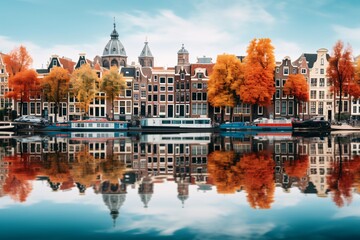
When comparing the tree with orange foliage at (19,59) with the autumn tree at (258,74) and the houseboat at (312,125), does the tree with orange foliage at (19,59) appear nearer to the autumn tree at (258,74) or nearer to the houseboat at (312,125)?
the autumn tree at (258,74)

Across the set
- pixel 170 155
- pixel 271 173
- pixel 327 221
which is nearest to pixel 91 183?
pixel 271 173

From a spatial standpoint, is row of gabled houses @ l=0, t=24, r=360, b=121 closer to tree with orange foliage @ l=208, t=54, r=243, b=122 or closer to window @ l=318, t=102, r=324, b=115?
window @ l=318, t=102, r=324, b=115

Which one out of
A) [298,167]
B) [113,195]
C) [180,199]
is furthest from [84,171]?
[298,167]

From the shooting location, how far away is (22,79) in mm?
67250

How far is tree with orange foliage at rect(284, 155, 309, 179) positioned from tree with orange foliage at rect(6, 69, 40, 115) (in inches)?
1971

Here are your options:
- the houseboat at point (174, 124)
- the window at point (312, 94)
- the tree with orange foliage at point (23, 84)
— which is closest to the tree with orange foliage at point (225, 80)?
the houseboat at point (174, 124)

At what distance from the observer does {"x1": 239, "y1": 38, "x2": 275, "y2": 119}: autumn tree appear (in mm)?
64562

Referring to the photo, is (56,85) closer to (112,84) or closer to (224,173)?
(112,84)

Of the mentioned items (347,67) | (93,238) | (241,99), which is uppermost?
(347,67)

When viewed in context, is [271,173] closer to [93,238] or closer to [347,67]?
[93,238]

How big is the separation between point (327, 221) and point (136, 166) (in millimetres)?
11939

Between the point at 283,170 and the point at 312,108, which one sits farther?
the point at 312,108

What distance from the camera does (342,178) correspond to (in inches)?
724

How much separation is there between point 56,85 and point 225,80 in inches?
936
